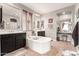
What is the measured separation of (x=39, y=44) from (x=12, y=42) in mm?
617

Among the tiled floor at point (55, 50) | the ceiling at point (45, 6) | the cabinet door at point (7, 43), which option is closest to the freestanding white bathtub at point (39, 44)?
the tiled floor at point (55, 50)

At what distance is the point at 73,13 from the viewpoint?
1513mm

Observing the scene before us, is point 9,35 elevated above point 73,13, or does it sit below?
below

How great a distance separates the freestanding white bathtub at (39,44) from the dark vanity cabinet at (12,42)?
0.17 m

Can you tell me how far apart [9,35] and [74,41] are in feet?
4.65

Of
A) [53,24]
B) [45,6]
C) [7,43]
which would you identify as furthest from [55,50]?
[7,43]

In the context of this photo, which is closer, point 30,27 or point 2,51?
point 2,51

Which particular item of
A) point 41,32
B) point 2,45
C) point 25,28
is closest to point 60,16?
point 41,32

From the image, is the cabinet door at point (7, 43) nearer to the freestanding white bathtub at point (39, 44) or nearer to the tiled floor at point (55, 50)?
the tiled floor at point (55, 50)

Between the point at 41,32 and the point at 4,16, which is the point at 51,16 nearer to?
the point at 41,32

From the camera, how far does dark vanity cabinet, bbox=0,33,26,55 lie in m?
1.57

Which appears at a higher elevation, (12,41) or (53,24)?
(53,24)

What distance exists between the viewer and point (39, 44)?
5.31 ft

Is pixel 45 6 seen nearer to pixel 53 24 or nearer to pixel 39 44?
pixel 53 24
